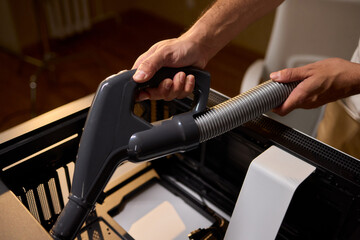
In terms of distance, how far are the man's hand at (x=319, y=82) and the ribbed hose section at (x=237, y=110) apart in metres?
0.03

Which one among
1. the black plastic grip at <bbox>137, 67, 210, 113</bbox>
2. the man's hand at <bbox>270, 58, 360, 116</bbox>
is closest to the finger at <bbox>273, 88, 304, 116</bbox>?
the man's hand at <bbox>270, 58, 360, 116</bbox>

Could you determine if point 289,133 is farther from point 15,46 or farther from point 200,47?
point 15,46

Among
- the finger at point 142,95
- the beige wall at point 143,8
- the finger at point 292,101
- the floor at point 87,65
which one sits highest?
the finger at point 142,95

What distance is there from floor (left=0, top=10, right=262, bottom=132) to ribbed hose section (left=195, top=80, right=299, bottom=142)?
163 centimetres

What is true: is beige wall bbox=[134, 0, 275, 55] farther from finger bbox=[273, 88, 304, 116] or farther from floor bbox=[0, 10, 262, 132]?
finger bbox=[273, 88, 304, 116]

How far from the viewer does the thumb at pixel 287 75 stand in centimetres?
62

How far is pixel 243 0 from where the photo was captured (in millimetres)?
847

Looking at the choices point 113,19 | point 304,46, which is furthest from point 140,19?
point 304,46

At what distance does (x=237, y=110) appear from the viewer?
542 mm

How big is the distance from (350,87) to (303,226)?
32 centimetres

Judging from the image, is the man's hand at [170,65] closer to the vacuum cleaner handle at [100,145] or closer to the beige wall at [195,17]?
the vacuum cleaner handle at [100,145]

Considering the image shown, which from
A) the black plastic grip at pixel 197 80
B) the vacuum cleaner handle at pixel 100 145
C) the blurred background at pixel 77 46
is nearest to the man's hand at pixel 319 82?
the black plastic grip at pixel 197 80

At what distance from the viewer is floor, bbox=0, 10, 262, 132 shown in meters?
2.10

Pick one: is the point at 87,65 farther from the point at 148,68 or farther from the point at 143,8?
the point at 148,68
